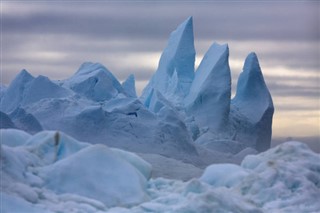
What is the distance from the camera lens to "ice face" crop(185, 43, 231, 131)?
24516 mm

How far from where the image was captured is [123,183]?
453 inches

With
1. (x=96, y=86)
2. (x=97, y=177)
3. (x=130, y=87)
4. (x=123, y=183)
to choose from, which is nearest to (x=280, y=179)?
(x=123, y=183)

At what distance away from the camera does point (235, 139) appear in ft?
82.9

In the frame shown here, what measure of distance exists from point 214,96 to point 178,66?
2434mm

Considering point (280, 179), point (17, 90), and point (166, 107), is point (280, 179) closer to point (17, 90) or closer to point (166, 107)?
point (166, 107)

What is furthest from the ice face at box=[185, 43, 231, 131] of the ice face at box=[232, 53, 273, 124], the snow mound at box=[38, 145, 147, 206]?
the snow mound at box=[38, 145, 147, 206]

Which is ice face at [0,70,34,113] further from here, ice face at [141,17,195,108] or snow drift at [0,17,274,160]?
ice face at [141,17,195,108]

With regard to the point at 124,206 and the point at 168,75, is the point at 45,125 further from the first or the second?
the point at 124,206

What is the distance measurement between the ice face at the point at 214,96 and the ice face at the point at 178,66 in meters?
1.00

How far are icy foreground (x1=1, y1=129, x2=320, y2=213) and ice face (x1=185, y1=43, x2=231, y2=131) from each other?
11269 mm

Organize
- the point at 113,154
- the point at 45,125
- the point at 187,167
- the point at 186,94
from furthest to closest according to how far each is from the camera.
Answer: the point at 186,94 → the point at 45,125 → the point at 187,167 → the point at 113,154

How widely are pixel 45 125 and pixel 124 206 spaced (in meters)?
9.92

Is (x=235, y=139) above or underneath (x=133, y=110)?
underneath

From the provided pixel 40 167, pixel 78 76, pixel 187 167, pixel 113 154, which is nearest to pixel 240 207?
pixel 113 154
